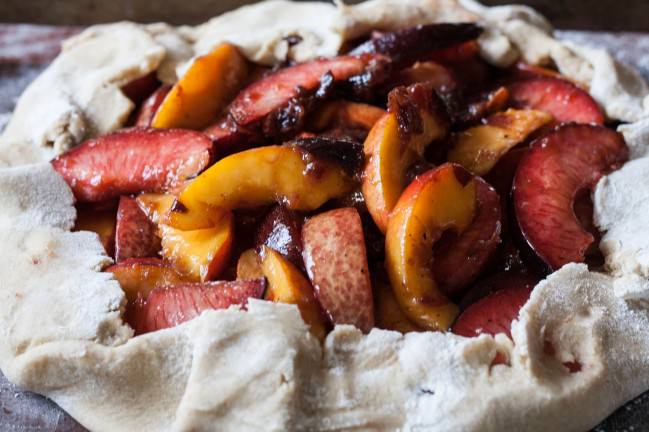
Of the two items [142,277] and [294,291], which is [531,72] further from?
[142,277]

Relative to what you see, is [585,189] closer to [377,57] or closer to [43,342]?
[377,57]

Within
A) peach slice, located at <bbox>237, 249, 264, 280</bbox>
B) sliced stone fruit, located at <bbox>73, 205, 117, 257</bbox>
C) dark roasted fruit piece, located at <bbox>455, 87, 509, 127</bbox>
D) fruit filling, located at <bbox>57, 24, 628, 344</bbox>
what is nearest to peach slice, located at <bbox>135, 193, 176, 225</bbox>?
fruit filling, located at <bbox>57, 24, 628, 344</bbox>

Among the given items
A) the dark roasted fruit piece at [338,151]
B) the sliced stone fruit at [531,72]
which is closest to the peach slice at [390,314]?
the dark roasted fruit piece at [338,151]

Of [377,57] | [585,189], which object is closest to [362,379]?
[585,189]

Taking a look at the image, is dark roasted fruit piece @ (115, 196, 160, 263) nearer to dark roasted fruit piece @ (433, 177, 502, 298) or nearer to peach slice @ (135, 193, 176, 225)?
peach slice @ (135, 193, 176, 225)

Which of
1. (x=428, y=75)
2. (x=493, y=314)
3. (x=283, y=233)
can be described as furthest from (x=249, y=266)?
(x=428, y=75)
